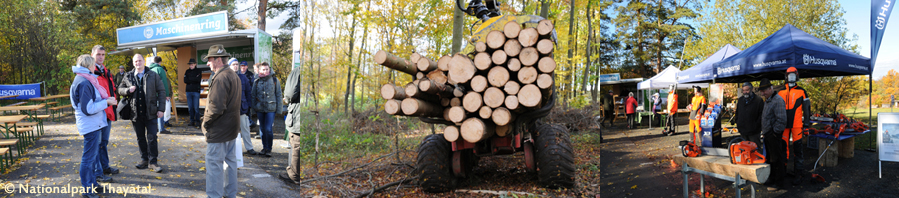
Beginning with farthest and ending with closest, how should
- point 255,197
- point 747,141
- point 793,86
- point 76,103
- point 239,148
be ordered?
point 239,148
point 255,197
point 76,103
point 747,141
point 793,86

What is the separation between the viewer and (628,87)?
9.44 ft

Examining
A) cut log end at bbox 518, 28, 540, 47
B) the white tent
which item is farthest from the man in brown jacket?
the white tent

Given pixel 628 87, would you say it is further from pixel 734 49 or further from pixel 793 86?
pixel 793 86

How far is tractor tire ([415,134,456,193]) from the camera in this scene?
312 cm

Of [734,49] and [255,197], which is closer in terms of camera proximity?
[734,49]

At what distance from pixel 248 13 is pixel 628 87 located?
3.79 meters

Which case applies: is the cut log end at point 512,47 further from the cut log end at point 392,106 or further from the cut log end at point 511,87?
the cut log end at point 392,106

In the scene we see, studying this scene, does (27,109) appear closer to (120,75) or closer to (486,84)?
(120,75)

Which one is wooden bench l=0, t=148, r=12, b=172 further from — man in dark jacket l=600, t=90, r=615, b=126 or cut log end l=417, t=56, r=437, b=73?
man in dark jacket l=600, t=90, r=615, b=126

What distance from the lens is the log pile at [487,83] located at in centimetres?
231

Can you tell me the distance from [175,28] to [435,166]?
3.38 meters

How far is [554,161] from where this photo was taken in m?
3.05

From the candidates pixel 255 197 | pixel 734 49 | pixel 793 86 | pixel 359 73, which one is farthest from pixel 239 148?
pixel 793 86

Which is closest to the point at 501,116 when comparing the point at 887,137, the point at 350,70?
the point at 350,70
